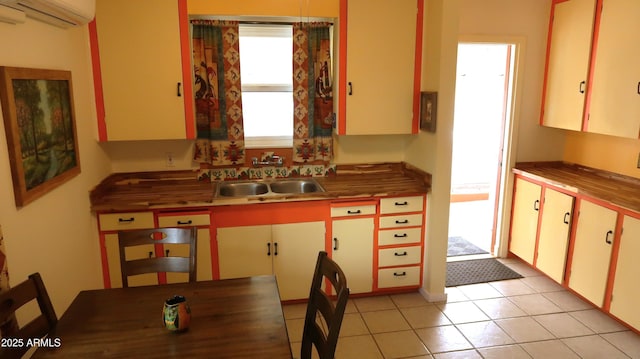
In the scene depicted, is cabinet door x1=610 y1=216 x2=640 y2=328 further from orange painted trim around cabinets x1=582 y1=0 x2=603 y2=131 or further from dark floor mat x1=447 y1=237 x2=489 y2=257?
dark floor mat x1=447 y1=237 x2=489 y2=257

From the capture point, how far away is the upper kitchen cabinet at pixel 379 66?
317 cm

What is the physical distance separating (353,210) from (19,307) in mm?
2160

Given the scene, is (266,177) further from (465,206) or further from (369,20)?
(465,206)

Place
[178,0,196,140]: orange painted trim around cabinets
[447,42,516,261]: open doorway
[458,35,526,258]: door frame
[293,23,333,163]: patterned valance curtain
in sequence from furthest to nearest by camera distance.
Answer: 1. [447,42,516,261]: open doorway
2. [458,35,526,258]: door frame
3. [293,23,333,163]: patterned valance curtain
4. [178,0,196,140]: orange painted trim around cabinets

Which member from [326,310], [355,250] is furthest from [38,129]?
[355,250]

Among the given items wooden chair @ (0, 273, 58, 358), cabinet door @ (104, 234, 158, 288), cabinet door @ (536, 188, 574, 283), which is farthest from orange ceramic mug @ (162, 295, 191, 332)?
cabinet door @ (536, 188, 574, 283)

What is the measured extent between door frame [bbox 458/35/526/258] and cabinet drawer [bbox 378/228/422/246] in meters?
1.17

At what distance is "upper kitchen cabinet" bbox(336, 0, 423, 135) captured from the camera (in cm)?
317

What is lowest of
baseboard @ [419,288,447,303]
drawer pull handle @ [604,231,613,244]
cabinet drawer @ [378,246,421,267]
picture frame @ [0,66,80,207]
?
baseboard @ [419,288,447,303]

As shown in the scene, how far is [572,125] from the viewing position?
352 centimetres

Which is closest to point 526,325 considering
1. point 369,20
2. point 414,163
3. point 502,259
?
point 502,259

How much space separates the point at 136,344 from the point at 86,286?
1.43 m

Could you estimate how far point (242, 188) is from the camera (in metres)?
3.51

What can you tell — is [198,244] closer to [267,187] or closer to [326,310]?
[267,187]
